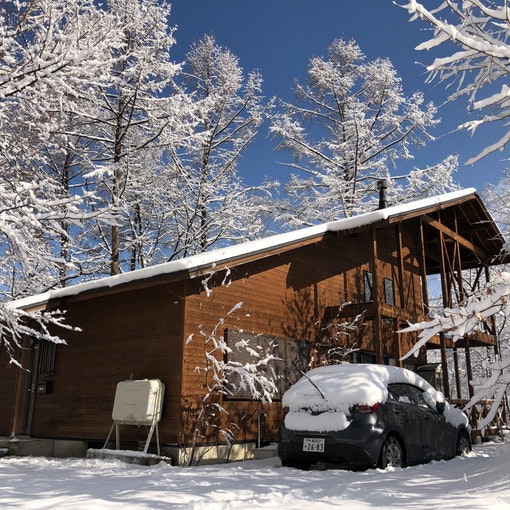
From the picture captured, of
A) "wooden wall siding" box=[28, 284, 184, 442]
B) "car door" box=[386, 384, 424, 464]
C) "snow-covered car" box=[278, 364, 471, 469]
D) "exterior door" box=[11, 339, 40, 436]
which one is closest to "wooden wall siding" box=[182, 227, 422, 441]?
"wooden wall siding" box=[28, 284, 184, 442]

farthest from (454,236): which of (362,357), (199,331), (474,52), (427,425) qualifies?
(474,52)

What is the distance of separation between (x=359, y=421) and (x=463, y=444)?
11.3ft

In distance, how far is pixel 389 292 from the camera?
1658 cm

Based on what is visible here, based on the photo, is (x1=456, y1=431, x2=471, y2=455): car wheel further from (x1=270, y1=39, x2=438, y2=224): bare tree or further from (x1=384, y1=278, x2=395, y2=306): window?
(x1=270, y1=39, x2=438, y2=224): bare tree

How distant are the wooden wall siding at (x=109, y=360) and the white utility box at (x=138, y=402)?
0.26m

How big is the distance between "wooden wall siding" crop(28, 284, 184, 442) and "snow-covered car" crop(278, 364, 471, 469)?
2.73 meters

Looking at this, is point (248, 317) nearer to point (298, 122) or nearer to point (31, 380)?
point (31, 380)

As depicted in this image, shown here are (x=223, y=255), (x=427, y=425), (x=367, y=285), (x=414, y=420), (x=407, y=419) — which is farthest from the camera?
(x=367, y=285)

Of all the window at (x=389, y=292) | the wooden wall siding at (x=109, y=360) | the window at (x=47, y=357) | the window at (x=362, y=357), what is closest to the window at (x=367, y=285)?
the window at (x=389, y=292)

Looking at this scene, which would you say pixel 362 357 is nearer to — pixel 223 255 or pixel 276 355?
pixel 276 355

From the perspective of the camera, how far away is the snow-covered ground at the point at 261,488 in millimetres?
5258

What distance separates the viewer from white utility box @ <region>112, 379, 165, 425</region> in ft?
31.8

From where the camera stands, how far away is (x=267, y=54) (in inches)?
854

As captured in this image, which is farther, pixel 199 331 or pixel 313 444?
pixel 199 331
